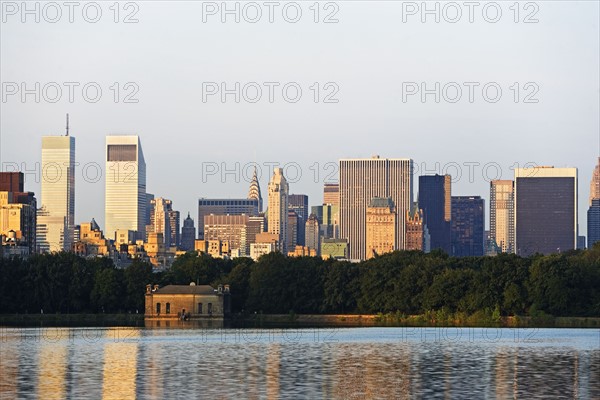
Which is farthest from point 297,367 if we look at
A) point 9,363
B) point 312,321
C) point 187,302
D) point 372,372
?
point 187,302

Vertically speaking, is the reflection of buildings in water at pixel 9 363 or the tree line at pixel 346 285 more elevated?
the tree line at pixel 346 285

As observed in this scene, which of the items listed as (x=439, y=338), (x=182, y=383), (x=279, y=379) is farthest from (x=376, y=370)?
(x=439, y=338)

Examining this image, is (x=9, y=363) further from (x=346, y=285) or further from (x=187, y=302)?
(x=187, y=302)

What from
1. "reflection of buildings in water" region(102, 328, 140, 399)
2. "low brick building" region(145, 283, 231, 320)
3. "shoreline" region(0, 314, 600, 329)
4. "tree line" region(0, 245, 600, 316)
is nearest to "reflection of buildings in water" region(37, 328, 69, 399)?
"reflection of buildings in water" region(102, 328, 140, 399)

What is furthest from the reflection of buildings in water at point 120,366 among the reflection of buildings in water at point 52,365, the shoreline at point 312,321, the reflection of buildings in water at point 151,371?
the shoreline at point 312,321

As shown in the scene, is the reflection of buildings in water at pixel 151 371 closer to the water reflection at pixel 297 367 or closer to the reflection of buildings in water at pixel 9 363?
the water reflection at pixel 297 367
